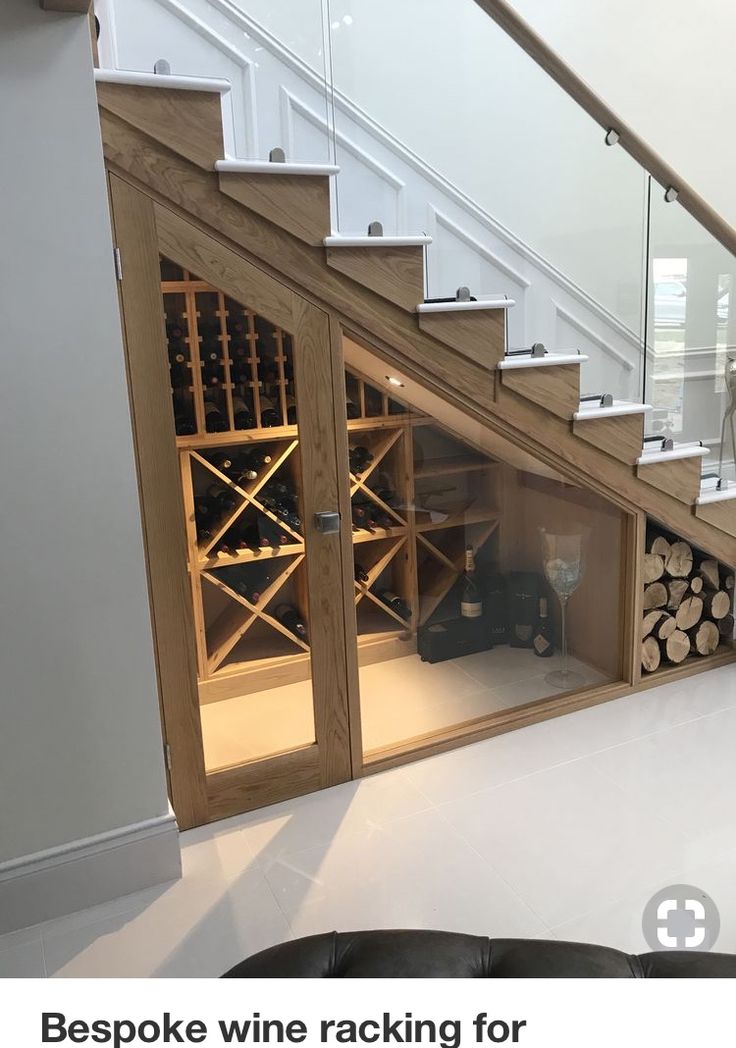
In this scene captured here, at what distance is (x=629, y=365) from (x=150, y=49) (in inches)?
73.7

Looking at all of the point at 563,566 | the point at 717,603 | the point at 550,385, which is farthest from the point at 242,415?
the point at 717,603

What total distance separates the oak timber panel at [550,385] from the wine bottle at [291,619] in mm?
986

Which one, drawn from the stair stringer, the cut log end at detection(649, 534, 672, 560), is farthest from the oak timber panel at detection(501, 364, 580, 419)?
the cut log end at detection(649, 534, 672, 560)

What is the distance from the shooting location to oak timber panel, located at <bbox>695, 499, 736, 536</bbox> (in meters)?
3.20

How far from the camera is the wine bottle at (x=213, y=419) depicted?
2.35m

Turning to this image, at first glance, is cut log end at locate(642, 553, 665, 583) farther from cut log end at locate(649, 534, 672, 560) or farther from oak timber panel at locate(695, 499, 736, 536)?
oak timber panel at locate(695, 499, 736, 536)

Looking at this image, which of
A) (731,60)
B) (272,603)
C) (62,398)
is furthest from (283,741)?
(731,60)

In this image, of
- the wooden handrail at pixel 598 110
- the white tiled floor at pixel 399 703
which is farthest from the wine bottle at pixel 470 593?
the wooden handrail at pixel 598 110

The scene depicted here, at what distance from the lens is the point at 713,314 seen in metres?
3.20

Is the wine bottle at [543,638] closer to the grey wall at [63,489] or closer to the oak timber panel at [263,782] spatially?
the oak timber panel at [263,782]

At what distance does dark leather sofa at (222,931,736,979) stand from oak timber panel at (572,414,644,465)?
1.88 m

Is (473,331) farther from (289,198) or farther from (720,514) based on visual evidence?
(720,514)

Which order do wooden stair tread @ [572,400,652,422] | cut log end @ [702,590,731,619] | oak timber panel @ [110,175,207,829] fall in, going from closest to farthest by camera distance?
oak timber panel @ [110,175,207,829]
wooden stair tread @ [572,400,652,422]
cut log end @ [702,590,731,619]

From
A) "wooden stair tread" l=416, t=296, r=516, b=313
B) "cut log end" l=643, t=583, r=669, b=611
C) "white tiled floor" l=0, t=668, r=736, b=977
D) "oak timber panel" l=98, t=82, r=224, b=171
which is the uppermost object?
"oak timber panel" l=98, t=82, r=224, b=171
